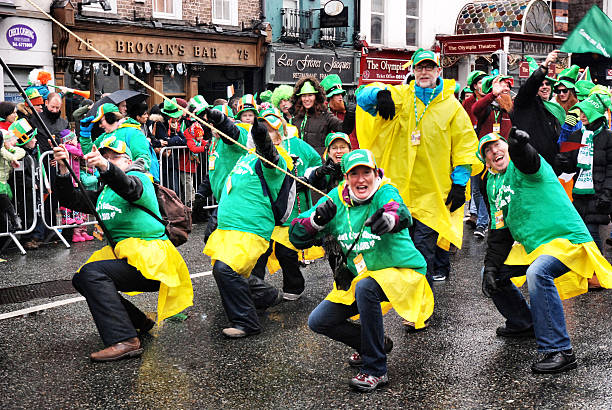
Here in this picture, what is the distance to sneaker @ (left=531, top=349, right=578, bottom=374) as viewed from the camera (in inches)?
201

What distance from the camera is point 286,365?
17.6 feet

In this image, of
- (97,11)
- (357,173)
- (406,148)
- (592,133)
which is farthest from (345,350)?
(97,11)

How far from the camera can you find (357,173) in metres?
5.04

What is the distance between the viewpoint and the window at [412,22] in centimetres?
2558

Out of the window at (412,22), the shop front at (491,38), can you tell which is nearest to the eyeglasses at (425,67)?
the window at (412,22)

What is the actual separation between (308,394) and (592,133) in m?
4.67

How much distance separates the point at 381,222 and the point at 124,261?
1.97 meters

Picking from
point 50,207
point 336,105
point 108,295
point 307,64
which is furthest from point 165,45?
point 108,295

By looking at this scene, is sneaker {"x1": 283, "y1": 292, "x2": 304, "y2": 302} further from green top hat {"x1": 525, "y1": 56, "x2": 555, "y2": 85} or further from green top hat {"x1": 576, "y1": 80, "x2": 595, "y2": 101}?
green top hat {"x1": 576, "y1": 80, "x2": 595, "y2": 101}

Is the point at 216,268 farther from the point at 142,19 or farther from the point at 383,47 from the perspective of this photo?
the point at 383,47

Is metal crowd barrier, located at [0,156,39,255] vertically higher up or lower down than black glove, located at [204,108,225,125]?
lower down

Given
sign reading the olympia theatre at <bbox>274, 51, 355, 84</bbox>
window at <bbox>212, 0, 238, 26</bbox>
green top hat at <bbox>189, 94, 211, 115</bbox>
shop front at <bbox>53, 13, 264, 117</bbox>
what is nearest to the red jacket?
green top hat at <bbox>189, 94, 211, 115</bbox>

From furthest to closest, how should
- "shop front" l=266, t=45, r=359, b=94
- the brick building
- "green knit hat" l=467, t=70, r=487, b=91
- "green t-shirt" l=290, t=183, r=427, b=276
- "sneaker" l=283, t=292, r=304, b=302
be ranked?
"shop front" l=266, t=45, r=359, b=94 < the brick building < "green knit hat" l=467, t=70, r=487, b=91 < "sneaker" l=283, t=292, r=304, b=302 < "green t-shirt" l=290, t=183, r=427, b=276

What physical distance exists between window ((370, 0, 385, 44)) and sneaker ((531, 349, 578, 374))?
20.2 metres
